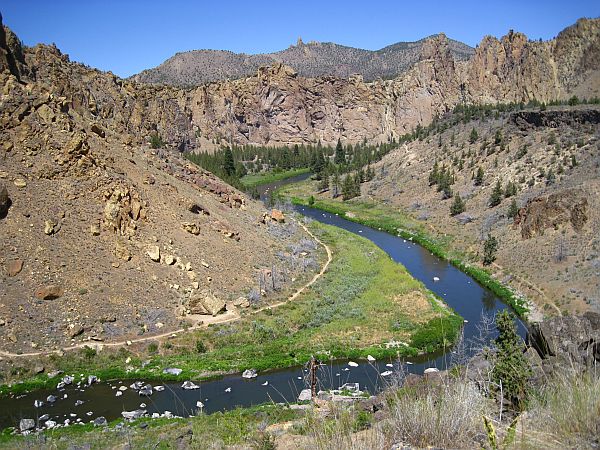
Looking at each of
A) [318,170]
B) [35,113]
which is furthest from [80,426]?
[318,170]

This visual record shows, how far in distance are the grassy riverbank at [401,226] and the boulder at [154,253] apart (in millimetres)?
26008

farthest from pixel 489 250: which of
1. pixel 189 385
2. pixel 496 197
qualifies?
pixel 189 385

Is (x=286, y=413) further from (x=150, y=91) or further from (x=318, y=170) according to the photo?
(x=150, y=91)

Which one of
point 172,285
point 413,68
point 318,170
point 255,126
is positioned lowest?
point 172,285

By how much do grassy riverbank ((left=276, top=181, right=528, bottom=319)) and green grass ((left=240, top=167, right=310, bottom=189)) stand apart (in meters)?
10.6

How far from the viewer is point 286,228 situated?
52938 mm

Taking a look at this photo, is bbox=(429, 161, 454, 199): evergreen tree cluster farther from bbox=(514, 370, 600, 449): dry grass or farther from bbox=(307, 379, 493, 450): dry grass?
bbox=(514, 370, 600, 449): dry grass

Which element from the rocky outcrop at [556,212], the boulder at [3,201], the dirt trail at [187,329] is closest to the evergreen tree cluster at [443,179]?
the rocky outcrop at [556,212]

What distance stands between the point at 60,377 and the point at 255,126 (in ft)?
532

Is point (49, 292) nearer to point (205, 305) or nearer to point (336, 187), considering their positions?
point (205, 305)

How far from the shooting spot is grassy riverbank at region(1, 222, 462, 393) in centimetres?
2728

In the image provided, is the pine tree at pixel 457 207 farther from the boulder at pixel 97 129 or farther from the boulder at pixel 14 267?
the boulder at pixel 14 267

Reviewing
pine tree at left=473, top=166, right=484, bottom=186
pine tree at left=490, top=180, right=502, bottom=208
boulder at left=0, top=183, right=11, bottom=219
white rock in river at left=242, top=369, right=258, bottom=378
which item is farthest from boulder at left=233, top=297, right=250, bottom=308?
pine tree at left=473, top=166, right=484, bottom=186

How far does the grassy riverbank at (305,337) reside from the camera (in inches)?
1074
